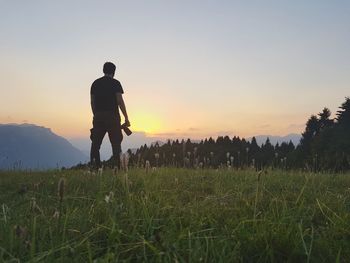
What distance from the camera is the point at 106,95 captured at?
13.4m

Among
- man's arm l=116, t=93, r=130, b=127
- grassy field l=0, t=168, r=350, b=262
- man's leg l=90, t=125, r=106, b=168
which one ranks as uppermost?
man's arm l=116, t=93, r=130, b=127

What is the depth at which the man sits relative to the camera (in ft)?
43.7

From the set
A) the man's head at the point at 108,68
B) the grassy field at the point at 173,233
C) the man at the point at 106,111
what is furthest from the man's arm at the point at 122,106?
the grassy field at the point at 173,233

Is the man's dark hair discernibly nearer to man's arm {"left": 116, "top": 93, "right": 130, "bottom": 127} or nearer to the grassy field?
man's arm {"left": 116, "top": 93, "right": 130, "bottom": 127}

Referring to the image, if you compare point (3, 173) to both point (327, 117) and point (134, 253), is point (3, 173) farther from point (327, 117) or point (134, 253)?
point (327, 117)

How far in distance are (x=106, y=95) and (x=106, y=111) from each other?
0.42 m

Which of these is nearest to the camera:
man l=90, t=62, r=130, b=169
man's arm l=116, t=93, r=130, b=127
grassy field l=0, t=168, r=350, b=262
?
grassy field l=0, t=168, r=350, b=262

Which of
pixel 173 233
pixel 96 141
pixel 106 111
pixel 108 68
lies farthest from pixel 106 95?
pixel 173 233

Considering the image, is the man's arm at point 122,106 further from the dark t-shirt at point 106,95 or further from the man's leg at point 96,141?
the man's leg at point 96,141

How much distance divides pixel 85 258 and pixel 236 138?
73.5 m

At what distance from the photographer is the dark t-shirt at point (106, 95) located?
526 inches

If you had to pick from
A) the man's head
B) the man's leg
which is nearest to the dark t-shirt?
the man's head

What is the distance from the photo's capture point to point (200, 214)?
16.1 ft

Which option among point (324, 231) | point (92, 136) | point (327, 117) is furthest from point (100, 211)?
point (327, 117)
